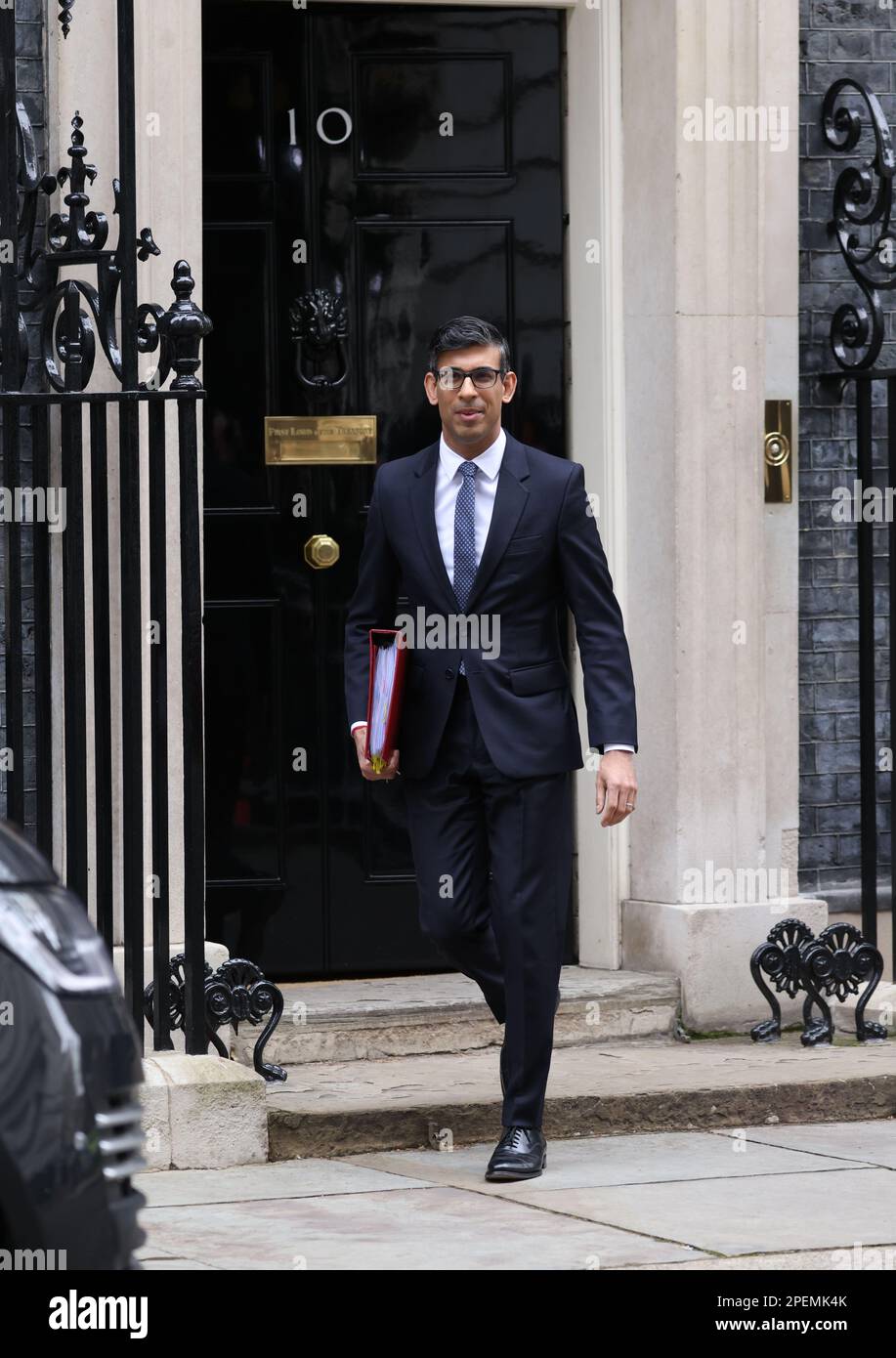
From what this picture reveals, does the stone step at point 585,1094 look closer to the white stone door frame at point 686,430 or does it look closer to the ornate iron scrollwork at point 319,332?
the white stone door frame at point 686,430

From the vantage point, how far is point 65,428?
245 inches

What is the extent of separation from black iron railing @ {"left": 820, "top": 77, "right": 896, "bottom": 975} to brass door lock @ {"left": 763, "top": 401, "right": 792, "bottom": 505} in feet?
0.76

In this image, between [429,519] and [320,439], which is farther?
[320,439]

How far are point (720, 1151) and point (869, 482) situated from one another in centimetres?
239

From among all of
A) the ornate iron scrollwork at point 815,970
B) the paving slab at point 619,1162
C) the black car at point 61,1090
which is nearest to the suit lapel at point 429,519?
the paving slab at point 619,1162

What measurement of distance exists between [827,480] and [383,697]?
268 centimetres

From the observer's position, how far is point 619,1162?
20.9 ft

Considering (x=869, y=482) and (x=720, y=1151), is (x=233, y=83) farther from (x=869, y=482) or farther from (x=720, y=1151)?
(x=720, y=1151)

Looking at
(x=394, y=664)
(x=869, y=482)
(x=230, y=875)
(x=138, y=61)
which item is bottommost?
(x=230, y=875)

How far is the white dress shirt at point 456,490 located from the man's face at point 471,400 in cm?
4

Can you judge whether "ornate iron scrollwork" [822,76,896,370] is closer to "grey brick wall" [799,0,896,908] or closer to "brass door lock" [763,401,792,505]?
"grey brick wall" [799,0,896,908]

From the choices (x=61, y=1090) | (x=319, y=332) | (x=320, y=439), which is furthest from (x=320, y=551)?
(x=61, y=1090)

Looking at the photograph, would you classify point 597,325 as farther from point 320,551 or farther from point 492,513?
point 492,513

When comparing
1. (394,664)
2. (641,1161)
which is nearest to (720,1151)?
(641,1161)
